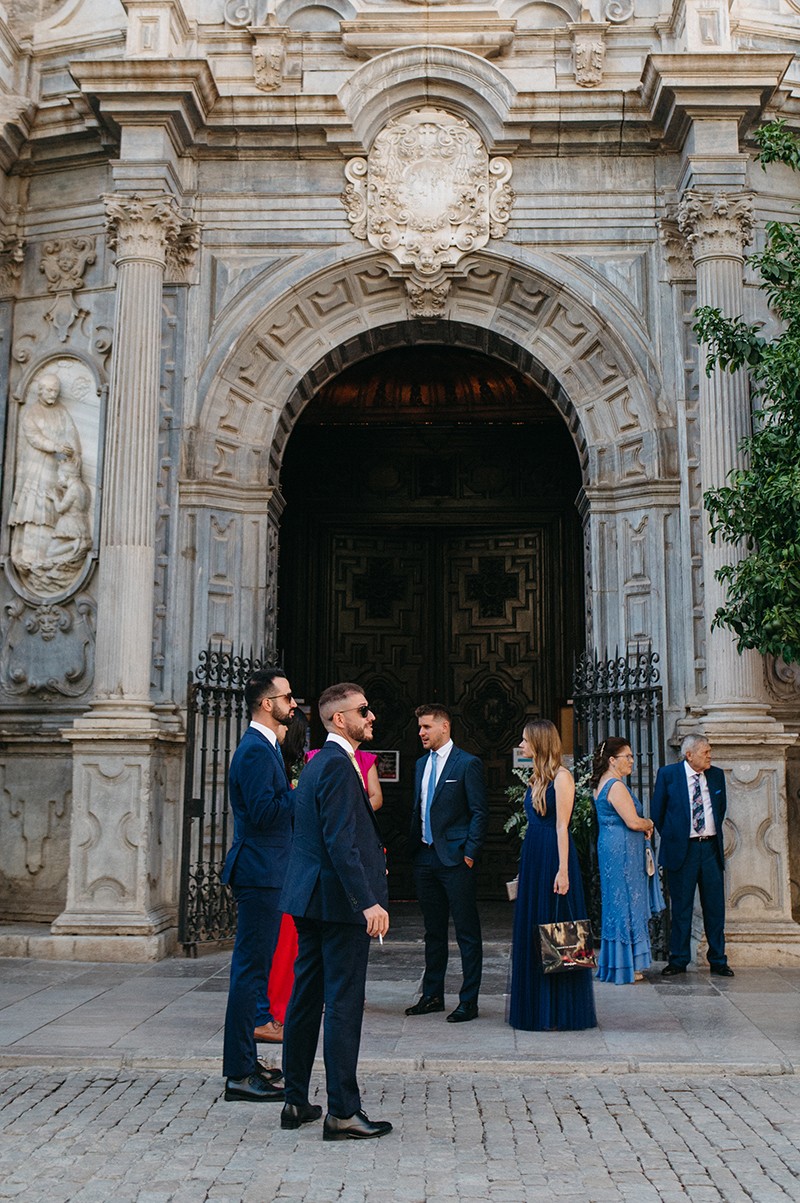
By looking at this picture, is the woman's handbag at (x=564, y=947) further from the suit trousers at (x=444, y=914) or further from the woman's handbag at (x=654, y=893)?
the woman's handbag at (x=654, y=893)

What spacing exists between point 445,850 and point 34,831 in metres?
5.34

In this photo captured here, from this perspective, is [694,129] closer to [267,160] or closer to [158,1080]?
[267,160]

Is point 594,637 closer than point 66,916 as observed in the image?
No

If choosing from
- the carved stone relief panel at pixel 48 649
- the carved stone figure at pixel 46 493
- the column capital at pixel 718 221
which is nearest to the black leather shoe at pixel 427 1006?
the carved stone relief panel at pixel 48 649

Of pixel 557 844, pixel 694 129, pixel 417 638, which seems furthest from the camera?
pixel 417 638

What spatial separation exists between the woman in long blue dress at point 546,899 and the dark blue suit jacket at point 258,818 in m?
1.99

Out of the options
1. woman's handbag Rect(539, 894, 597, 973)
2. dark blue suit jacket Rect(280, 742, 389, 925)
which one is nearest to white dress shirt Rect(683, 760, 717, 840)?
woman's handbag Rect(539, 894, 597, 973)

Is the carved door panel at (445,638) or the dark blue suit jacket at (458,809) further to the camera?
the carved door panel at (445,638)

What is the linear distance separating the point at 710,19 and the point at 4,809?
32.6ft

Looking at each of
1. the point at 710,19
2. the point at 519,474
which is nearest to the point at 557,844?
the point at 710,19

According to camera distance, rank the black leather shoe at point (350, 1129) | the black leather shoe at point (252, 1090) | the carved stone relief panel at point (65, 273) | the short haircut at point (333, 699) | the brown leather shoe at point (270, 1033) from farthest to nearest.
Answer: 1. the carved stone relief panel at point (65, 273)
2. the brown leather shoe at point (270, 1033)
3. the black leather shoe at point (252, 1090)
4. the short haircut at point (333, 699)
5. the black leather shoe at point (350, 1129)

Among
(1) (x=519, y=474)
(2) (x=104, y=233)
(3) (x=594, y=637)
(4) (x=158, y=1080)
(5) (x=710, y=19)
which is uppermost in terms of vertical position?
(5) (x=710, y=19)

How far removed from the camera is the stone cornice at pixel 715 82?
12.0m

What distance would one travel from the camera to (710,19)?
1234cm
